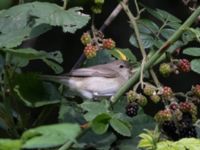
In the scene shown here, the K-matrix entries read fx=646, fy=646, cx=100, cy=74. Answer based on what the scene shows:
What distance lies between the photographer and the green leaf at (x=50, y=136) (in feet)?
3.27

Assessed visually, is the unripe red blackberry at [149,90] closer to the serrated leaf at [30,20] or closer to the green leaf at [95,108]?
the green leaf at [95,108]

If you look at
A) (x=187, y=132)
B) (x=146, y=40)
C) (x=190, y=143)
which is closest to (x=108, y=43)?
(x=146, y=40)

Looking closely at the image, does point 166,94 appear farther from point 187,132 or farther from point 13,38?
point 13,38

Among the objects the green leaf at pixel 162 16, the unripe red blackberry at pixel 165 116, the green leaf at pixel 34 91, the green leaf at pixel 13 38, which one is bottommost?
the green leaf at pixel 34 91

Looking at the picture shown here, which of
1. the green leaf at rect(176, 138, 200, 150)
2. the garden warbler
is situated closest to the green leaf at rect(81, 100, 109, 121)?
the green leaf at rect(176, 138, 200, 150)

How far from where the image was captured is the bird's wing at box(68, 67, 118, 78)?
244 centimetres

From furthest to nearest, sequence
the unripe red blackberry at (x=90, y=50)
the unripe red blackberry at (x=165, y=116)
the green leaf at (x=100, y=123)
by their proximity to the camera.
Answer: the unripe red blackberry at (x=90, y=50) → the unripe red blackberry at (x=165, y=116) → the green leaf at (x=100, y=123)

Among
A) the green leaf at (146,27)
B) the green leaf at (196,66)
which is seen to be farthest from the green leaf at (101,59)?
the green leaf at (196,66)

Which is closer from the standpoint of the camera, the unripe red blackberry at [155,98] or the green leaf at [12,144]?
the green leaf at [12,144]

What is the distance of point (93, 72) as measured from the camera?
2607mm

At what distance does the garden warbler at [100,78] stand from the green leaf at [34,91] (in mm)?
371

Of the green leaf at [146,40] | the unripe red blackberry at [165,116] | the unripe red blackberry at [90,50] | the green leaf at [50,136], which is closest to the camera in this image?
Result: the green leaf at [50,136]

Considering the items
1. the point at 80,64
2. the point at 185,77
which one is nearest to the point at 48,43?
→ the point at 185,77

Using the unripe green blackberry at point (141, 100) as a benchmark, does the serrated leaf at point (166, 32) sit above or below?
below
